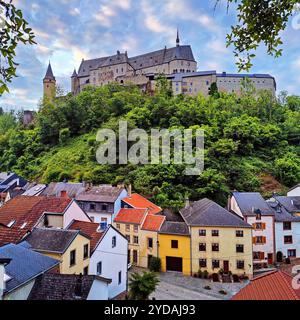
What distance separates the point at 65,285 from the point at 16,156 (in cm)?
4210

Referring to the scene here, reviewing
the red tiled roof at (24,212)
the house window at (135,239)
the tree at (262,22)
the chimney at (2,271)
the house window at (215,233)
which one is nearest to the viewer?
the tree at (262,22)

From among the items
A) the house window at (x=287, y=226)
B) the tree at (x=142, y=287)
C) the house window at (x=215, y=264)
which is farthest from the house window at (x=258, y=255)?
the tree at (x=142, y=287)

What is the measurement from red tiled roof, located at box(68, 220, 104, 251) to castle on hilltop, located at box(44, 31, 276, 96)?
159 ft

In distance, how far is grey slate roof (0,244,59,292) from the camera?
21.8 feet

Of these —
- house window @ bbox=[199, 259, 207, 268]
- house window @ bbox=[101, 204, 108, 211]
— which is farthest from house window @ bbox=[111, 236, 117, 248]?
house window @ bbox=[101, 204, 108, 211]

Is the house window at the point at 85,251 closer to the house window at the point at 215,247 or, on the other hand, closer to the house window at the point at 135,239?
the house window at the point at 135,239

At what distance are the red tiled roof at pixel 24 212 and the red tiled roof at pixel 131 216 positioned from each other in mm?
6608

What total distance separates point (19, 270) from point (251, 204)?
17.0m

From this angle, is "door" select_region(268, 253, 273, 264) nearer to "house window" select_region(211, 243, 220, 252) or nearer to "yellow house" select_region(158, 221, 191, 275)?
"house window" select_region(211, 243, 220, 252)

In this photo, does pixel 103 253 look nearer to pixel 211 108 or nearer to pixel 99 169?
pixel 99 169

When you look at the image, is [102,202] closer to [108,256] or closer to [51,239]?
[108,256]

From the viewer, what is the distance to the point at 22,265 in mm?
7422

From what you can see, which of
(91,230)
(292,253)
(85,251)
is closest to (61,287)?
(85,251)

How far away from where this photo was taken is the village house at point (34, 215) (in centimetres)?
1232
